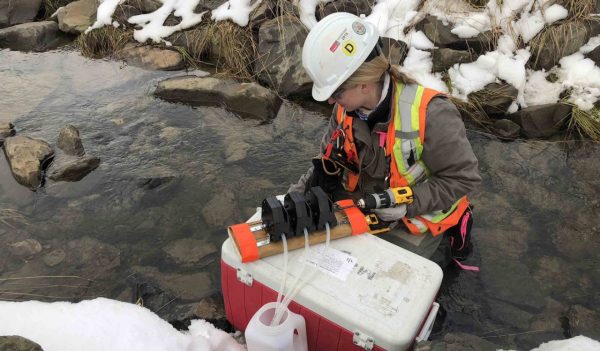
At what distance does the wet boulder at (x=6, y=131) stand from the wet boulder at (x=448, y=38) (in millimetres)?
5287

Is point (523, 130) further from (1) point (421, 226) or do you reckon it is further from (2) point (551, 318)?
(1) point (421, 226)

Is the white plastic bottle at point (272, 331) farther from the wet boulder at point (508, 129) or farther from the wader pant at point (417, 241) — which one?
the wet boulder at point (508, 129)

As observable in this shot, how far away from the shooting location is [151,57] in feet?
22.9

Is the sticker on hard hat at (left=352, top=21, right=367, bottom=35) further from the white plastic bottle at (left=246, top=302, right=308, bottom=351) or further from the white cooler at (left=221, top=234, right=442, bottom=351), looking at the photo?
the white plastic bottle at (left=246, top=302, right=308, bottom=351)

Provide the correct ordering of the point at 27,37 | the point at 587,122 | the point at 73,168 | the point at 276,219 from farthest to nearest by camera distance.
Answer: the point at 27,37, the point at 587,122, the point at 73,168, the point at 276,219

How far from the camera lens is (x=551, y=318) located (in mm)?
3475

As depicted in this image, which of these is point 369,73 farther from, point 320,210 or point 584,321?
point 584,321

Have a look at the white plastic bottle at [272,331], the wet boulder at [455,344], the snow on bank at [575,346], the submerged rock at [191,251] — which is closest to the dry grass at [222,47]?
the submerged rock at [191,251]

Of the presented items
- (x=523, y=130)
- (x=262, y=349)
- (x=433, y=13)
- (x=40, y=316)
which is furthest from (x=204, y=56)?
(x=262, y=349)

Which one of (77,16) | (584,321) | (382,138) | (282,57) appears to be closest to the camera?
(382,138)

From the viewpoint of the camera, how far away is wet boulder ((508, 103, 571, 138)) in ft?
17.1

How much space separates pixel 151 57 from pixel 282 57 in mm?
2135

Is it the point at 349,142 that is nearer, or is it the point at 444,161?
the point at 444,161

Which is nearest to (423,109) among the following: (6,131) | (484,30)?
(484,30)
